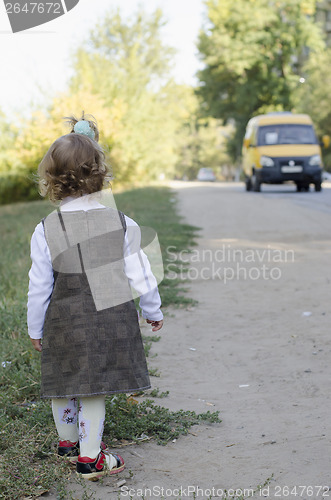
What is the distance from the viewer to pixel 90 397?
117 inches

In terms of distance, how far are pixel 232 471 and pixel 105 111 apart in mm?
22156

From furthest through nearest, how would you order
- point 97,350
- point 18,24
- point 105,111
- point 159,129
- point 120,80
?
point 159,129, point 120,80, point 105,111, point 18,24, point 97,350

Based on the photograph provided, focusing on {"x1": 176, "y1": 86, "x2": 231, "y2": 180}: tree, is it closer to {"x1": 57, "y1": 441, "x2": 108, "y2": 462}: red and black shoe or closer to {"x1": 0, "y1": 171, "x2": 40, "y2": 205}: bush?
{"x1": 0, "y1": 171, "x2": 40, "y2": 205}: bush

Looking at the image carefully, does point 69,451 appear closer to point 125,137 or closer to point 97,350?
point 97,350

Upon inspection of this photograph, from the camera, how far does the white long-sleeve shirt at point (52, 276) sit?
2.93 metres

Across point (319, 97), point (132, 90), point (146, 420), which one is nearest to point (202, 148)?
point (319, 97)

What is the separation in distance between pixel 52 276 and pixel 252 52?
3749 cm

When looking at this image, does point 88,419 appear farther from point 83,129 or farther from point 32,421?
point 83,129

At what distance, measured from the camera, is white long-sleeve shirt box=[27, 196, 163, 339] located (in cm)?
293

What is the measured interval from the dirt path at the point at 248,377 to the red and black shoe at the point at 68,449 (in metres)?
0.24

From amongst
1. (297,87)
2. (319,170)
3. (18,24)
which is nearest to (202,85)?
(297,87)

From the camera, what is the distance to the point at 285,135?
2005cm

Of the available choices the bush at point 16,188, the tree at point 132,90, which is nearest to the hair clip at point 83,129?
the tree at point 132,90

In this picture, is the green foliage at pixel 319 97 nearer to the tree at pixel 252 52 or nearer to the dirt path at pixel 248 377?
the tree at pixel 252 52
